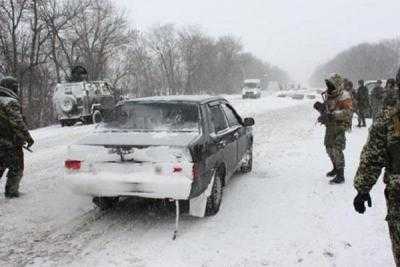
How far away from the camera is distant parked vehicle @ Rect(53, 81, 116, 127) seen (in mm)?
21953

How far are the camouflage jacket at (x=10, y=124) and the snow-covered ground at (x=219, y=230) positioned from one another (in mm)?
912

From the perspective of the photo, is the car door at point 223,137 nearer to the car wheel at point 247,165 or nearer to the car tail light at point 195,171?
the car tail light at point 195,171

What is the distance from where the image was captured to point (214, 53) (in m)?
90.6

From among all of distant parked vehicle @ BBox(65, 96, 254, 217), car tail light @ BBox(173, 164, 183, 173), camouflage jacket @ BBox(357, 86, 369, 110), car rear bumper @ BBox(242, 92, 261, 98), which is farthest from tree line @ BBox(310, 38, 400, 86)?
car tail light @ BBox(173, 164, 183, 173)

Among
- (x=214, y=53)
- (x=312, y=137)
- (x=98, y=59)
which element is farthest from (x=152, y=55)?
(x=312, y=137)

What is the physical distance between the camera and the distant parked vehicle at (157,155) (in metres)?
5.77

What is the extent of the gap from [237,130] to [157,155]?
2714 millimetres

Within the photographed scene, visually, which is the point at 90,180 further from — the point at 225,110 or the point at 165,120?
the point at 225,110

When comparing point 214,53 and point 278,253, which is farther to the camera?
point 214,53

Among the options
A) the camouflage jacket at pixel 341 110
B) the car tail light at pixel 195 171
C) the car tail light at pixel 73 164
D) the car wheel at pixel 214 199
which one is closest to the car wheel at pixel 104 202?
the car tail light at pixel 73 164

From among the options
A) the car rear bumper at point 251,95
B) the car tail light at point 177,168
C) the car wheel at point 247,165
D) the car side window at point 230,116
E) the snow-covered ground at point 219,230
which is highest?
the car side window at point 230,116

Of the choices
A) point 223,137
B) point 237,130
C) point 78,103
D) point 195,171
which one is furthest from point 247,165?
point 78,103

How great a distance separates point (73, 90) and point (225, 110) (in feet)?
50.7

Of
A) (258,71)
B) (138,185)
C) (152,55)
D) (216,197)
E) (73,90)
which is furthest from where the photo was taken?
(258,71)
